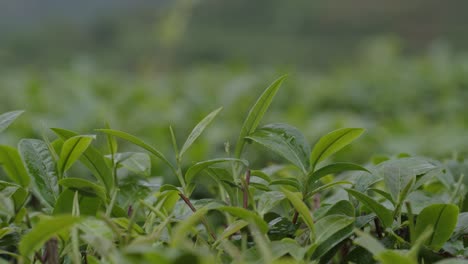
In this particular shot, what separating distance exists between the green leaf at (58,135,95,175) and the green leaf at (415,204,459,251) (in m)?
0.37

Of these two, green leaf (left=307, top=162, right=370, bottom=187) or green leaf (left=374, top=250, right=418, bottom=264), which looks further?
green leaf (left=307, top=162, right=370, bottom=187)

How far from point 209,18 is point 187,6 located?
39.1 ft

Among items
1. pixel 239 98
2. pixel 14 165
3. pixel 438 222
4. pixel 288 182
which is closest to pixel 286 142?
pixel 288 182

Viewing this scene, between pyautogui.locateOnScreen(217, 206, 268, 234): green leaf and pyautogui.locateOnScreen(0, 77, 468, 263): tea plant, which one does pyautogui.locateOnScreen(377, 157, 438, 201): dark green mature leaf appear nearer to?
pyautogui.locateOnScreen(0, 77, 468, 263): tea plant

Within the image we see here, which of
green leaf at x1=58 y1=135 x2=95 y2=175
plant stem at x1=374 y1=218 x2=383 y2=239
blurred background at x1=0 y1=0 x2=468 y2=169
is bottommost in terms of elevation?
blurred background at x1=0 y1=0 x2=468 y2=169

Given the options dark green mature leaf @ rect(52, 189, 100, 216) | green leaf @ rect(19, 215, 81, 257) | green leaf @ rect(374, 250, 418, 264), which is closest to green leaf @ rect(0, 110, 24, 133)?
dark green mature leaf @ rect(52, 189, 100, 216)

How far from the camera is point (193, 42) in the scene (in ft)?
49.3

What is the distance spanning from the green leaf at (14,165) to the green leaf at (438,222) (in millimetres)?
435

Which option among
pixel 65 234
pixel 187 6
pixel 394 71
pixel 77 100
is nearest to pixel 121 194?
pixel 65 234

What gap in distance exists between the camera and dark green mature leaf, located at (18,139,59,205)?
753 mm

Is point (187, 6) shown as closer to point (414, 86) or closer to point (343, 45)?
point (414, 86)

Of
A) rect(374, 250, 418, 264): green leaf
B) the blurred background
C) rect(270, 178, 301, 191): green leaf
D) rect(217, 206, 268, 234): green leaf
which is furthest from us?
the blurred background

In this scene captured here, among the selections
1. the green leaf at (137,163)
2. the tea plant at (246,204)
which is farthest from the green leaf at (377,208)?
the green leaf at (137,163)

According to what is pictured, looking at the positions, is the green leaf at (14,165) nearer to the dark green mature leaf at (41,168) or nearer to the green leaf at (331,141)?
the dark green mature leaf at (41,168)
